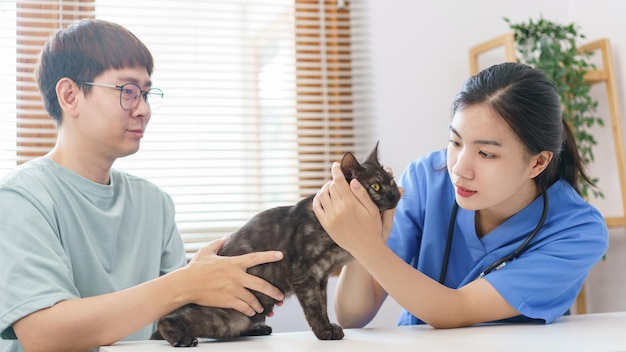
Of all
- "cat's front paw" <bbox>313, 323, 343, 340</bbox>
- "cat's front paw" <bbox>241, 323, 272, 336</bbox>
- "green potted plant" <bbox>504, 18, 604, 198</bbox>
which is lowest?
"cat's front paw" <bbox>241, 323, 272, 336</bbox>

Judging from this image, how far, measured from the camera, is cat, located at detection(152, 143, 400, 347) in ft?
3.89

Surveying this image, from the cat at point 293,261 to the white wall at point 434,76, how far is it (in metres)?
1.67

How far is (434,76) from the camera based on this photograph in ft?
9.95

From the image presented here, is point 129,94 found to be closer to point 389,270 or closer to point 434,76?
point 389,270

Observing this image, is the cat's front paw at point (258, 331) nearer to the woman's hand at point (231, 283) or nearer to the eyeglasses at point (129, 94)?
the woman's hand at point (231, 283)

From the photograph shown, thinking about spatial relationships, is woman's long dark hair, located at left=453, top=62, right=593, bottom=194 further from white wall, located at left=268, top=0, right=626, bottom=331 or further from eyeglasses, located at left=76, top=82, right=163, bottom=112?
white wall, located at left=268, top=0, right=626, bottom=331

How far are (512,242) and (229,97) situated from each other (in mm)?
1630

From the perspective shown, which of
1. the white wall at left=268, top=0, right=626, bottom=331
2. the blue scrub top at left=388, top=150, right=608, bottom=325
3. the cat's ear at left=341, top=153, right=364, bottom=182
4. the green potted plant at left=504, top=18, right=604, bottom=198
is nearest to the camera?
the cat's ear at left=341, top=153, right=364, bottom=182

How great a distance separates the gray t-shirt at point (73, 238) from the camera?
1.18 meters

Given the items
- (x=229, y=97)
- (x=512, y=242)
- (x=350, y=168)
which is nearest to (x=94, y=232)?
(x=350, y=168)

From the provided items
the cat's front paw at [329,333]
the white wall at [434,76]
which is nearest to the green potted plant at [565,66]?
the white wall at [434,76]

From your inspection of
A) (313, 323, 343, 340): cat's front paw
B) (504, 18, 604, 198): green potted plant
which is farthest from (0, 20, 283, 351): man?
(504, 18, 604, 198): green potted plant

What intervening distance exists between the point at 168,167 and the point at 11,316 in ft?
5.27

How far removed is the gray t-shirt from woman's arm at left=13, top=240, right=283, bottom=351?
4cm
